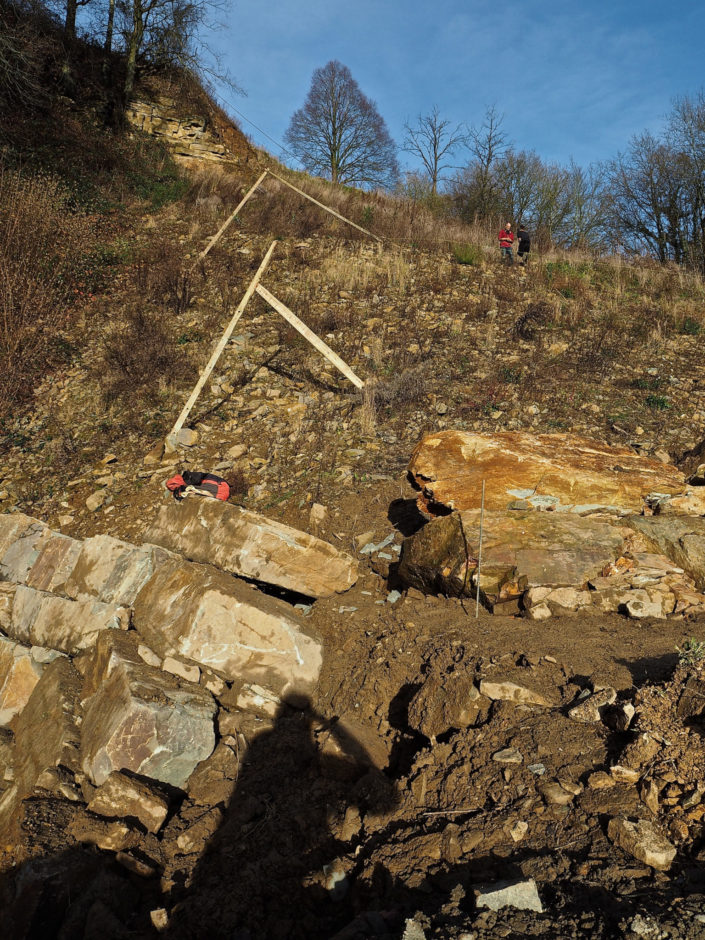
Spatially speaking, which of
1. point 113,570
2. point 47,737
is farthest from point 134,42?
point 47,737

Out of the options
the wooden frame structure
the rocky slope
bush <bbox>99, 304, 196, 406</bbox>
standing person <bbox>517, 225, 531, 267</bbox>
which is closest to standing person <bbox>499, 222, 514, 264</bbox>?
standing person <bbox>517, 225, 531, 267</bbox>

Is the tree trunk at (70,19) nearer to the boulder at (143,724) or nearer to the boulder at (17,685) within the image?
the boulder at (17,685)

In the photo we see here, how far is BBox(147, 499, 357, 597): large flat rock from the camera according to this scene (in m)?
4.75

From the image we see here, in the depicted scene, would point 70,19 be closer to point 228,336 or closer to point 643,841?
point 228,336

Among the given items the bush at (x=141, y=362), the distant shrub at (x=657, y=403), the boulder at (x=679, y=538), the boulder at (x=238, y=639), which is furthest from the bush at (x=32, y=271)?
the distant shrub at (x=657, y=403)

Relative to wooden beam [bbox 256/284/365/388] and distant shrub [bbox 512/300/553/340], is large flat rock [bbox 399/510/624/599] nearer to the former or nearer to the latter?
wooden beam [bbox 256/284/365/388]

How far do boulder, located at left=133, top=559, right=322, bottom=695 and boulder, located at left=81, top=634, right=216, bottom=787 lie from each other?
1.00 feet

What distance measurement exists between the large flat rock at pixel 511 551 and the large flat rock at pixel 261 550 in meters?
0.72

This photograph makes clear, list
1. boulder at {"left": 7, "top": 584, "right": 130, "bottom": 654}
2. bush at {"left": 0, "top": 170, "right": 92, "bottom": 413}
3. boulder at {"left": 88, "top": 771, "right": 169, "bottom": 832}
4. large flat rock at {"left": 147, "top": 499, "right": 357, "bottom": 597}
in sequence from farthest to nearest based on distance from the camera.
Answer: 1. bush at {"left": 0, "top": 170, "right": 92, "bottom": 413}
2. large flat rock at {"left": 147, "top": 499, "right": 357, "bottom": 597}
3. boulder at {"left": 7, "top": 584, "right": 130, "bottom": 654}
4. boulder at {"left": 88, "top": 771, "right": 169, "bottom": 832}

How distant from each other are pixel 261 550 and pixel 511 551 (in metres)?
2.03

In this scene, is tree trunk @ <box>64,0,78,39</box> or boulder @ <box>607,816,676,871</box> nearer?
boulder @ <box>607,816,676,871</box>

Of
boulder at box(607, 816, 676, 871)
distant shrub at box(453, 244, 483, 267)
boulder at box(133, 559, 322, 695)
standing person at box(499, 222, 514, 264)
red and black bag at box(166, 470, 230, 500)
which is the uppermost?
standing person at box(499, 222, 514, 264)

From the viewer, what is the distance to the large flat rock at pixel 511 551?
171 inches

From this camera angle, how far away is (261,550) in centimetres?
475
